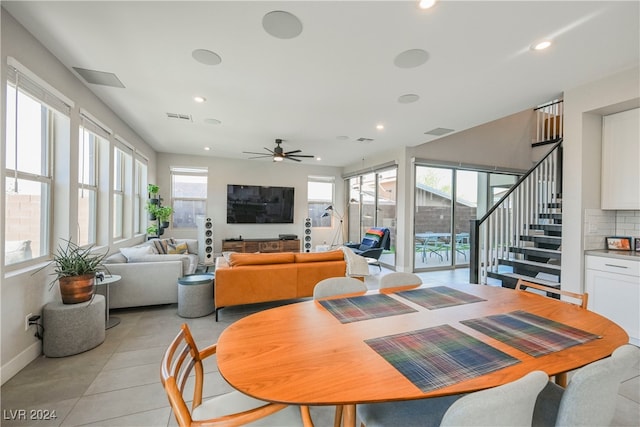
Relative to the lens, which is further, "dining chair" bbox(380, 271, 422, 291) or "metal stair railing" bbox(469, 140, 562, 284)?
"metal stair railing" bbox(469, 140, 562, 284)

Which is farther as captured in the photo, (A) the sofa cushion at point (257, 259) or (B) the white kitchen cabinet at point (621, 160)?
(A) the sofa cushion at point (257, 259)

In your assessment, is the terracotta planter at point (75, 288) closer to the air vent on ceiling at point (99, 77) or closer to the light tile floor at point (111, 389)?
the light tile floor at point (111, 389)

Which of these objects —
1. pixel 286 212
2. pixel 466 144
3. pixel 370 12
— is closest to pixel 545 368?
pixel 370 12

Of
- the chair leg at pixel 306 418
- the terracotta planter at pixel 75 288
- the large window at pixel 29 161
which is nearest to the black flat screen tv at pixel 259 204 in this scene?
the large window at pixel 29 161

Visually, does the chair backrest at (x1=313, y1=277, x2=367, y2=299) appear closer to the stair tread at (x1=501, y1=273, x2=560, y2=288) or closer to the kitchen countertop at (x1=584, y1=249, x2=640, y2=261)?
the kitchen countertop at (x1=584, y1=249, x2=640, y2=261)

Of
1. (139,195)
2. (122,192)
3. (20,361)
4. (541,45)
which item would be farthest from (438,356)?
(139,195)

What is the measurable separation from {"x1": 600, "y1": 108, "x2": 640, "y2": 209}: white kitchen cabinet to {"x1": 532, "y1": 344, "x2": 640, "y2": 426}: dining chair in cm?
274

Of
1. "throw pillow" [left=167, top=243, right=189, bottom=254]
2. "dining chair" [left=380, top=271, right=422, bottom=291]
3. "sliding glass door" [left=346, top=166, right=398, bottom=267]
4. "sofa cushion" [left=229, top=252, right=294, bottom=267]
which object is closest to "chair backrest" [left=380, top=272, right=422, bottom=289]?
"dining chair" [left=380, top=271, right=422, bottom=291]

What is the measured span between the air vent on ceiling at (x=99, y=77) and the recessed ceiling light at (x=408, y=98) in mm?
3193

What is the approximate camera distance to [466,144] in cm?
595

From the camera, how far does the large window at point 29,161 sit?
2.10 meters

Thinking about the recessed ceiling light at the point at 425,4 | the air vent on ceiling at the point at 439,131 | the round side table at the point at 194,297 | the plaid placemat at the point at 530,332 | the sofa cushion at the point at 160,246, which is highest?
the air vent on ceiling at the point at 439,131

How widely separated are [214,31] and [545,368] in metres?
2.80

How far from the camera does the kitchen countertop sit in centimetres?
244
